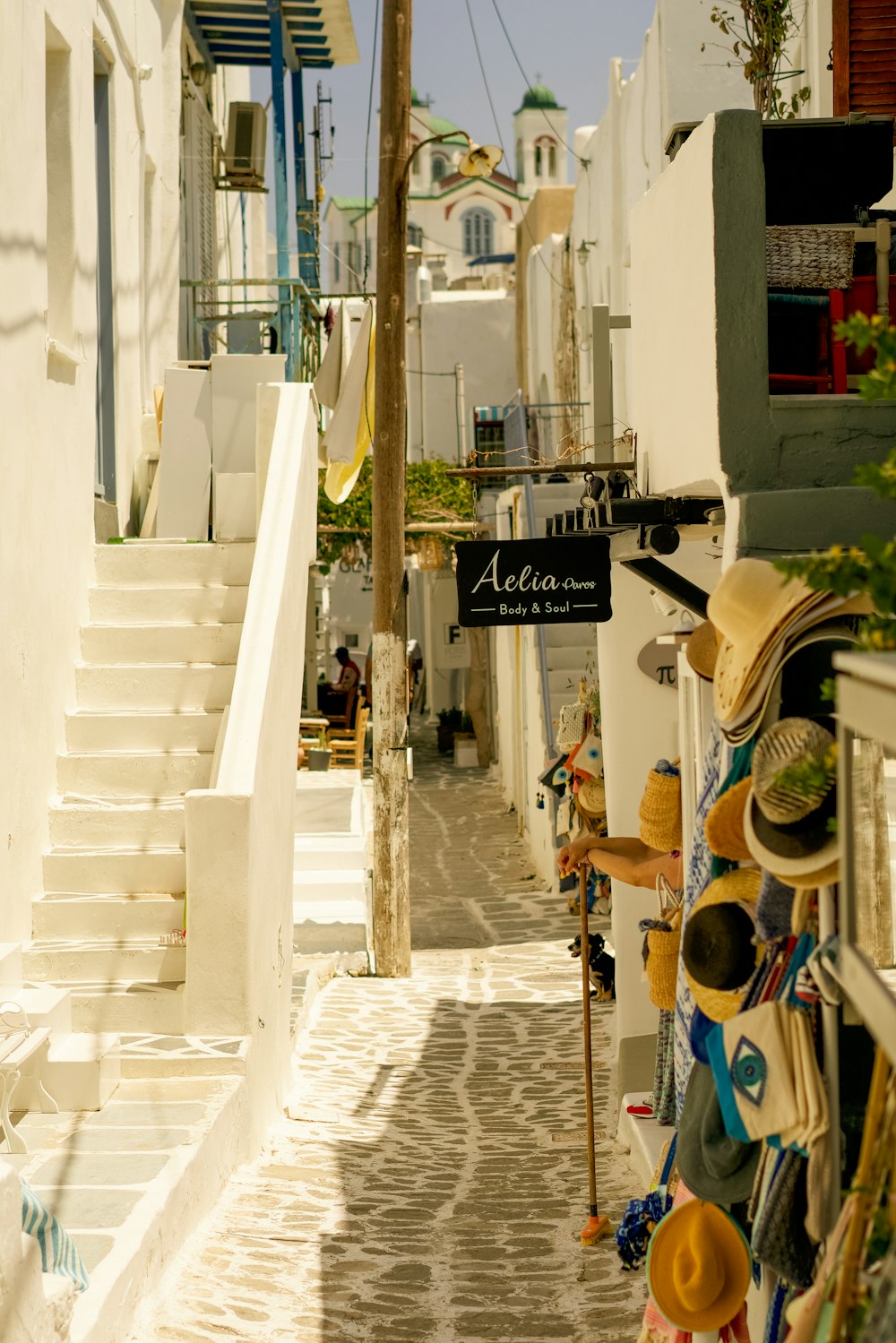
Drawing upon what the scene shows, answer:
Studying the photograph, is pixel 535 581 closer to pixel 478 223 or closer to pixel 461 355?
pixel 461 355

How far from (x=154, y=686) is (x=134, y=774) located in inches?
26.4

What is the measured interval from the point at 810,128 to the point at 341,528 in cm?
1843

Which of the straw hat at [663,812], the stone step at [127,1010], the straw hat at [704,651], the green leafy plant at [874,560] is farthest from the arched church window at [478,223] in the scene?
the green leafy plant at [874,560]

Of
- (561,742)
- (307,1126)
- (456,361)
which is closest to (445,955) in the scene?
(561,742)

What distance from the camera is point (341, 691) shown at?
78.7 ft

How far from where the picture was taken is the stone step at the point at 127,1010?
23.6 ft

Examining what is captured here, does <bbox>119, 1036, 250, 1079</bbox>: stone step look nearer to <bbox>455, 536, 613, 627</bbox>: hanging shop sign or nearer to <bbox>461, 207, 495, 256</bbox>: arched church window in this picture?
<bbox>455, 536, 613, 627</bbox>: hanging shop sign

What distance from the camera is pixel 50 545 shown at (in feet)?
28.3

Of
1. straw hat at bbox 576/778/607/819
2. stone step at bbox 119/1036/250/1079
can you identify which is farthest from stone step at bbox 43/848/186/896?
straw hat at bbox 576/778/607/819

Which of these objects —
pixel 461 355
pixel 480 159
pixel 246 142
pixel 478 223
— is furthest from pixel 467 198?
pixel 480 159

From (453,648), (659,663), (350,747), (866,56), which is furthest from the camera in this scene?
(453,648)

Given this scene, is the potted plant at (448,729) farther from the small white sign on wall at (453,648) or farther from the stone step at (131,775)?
the stone step at (131,775)

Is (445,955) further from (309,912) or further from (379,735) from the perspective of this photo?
(379,735)

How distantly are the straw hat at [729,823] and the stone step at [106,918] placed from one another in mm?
4229
